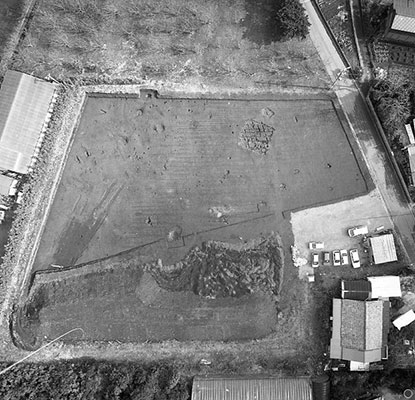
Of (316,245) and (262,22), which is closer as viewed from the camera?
(316,245)

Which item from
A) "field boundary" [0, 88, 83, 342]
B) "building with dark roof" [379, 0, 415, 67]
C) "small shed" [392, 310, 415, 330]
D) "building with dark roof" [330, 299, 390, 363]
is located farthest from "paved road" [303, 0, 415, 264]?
"field boundary" [0, 88, 83, 342]

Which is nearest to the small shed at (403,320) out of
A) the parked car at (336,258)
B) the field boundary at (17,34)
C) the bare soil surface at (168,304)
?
the parked car at (336,258)

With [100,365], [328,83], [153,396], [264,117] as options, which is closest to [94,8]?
[264,117]

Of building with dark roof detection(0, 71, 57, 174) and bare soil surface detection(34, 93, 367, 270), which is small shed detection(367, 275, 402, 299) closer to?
bare soil surface detection(34, 93, 367, 270)

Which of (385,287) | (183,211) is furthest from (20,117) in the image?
(385,287)

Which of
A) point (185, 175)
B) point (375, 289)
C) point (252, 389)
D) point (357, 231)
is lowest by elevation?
point (252, 389)

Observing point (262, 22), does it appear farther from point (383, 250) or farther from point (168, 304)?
point (168, 304)
